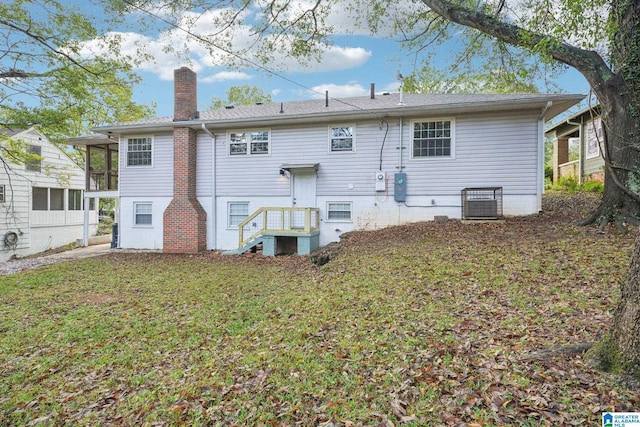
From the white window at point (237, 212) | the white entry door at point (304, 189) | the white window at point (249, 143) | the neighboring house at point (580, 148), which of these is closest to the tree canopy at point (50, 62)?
the white window at point (249, 143)

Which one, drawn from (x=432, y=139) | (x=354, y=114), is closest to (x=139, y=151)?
(x=354, y=114)

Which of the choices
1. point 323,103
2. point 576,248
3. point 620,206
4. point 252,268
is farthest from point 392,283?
point 323,103

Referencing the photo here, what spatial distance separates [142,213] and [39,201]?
8.09m

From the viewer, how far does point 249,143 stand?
1230 cm

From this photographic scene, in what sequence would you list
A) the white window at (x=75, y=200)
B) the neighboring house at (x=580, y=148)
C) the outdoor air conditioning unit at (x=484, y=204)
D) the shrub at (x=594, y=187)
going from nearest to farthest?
the outdoor air conditioning unit at (x=484, y=204) → the shrub at (x=594, y=187) → the neighboring house at (x=580, y=148) → the white window at (x=75, y=200)

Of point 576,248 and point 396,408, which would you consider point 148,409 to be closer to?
point 396,408

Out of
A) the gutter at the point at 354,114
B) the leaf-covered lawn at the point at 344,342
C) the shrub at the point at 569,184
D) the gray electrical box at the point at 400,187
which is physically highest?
the gutter at the point at 354,114

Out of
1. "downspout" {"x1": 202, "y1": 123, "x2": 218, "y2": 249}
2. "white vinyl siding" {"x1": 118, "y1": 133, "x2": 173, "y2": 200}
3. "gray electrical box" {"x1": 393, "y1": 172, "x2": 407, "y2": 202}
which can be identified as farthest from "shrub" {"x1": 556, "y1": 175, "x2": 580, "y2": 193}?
"white vinyl siding" {"x1": 118, "y1": 133, "x2": 173, "y2": 200}

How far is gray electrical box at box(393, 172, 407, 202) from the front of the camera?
10.9 metres

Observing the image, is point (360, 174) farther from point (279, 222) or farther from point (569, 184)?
point (569, 184)

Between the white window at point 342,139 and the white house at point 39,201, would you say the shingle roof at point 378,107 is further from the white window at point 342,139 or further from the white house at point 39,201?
the white house at point 39,201

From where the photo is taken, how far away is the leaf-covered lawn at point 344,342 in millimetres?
2748

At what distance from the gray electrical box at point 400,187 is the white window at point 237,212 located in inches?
212

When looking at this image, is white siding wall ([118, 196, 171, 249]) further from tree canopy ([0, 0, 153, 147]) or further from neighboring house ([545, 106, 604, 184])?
neighboring house ([545, 106, 604, 184])
